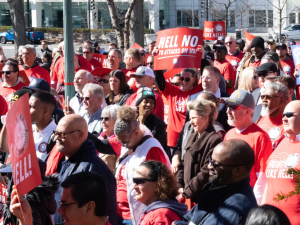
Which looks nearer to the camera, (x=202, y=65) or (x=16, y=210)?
(x=16, y=210)

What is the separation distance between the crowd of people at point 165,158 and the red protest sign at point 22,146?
107 mm

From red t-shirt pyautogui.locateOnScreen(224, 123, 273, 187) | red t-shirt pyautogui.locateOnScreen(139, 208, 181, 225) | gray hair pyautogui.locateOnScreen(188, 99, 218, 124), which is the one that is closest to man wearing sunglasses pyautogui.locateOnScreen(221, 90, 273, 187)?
red t-shirt pyautogui.locateOnScreen(224, 123, 273, 187)

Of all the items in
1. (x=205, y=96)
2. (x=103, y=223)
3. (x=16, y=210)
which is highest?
(x=205, y=96)

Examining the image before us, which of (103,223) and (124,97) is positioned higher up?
(124,97)

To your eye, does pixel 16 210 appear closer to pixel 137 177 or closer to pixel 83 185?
pixel 83 185

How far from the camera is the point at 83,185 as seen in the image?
2.81 metres

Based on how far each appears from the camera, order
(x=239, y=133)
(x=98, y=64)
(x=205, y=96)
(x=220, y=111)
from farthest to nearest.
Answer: (x=98, y=64) → (x=220, y=111) → (x=205, y=96) → (x=239, y=133)

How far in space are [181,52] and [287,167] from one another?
3343 millimetres

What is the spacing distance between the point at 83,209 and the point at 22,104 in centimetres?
75

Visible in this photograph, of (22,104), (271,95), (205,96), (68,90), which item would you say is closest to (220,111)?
(205,96)

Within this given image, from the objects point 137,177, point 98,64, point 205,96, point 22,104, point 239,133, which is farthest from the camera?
Answer: point 98,64

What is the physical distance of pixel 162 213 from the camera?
10.6ft

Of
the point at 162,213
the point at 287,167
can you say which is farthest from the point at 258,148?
the point at 162,213

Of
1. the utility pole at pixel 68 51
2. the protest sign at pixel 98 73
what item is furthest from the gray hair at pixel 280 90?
the protest sign at pixel 98 73
